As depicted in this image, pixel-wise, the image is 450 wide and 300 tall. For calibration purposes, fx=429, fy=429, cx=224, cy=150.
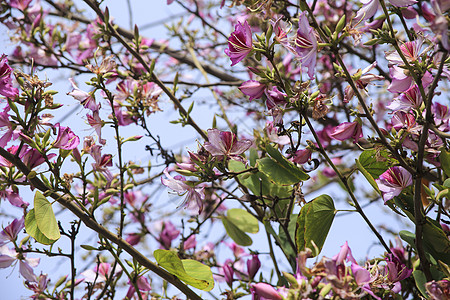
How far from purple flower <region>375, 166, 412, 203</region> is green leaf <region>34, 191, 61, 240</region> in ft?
1.79

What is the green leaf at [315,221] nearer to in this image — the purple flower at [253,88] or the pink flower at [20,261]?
the purple flower at [253,88]

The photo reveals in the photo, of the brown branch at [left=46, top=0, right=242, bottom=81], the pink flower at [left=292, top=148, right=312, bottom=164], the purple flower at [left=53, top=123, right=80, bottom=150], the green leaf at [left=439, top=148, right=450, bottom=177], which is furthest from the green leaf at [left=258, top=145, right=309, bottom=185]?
the brown branch at [left=46, top=0, right=242, bottom=81]

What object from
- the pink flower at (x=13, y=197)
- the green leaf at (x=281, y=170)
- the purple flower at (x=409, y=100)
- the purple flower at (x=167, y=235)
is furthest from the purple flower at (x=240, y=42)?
the purple flower at (x=167, y=235)

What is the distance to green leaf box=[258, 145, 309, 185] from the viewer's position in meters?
0.74

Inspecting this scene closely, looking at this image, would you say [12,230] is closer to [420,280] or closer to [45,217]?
[45,217]

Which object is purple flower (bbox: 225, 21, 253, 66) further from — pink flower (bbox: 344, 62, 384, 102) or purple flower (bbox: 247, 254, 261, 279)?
purple flower (bbox: 247, 254, 261, 279)

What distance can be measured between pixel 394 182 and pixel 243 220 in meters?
0.52

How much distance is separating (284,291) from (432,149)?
1.14 ft

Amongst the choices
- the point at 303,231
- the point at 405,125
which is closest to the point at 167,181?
the point at 303,231

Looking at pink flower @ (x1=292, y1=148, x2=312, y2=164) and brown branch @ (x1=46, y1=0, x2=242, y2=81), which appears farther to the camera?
brown branch @ (x1=46, y1=0, x2=242, y2=81)

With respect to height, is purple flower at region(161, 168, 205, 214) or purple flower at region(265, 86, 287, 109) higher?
purple flower at region(265, 86, 287, 109)

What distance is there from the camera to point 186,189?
769 mm

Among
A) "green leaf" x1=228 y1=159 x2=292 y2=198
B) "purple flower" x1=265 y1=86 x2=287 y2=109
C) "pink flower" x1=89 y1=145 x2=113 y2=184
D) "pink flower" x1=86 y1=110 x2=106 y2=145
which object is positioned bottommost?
"green leaf" x1=228 y1=159 x2=292 y2=198

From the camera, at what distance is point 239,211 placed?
1.16m
